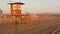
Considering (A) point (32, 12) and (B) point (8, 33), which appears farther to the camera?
(A) point (32, 12)

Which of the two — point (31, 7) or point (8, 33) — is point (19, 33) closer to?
point (8, 33)

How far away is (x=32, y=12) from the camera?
331cm

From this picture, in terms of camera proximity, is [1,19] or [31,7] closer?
[1,19]

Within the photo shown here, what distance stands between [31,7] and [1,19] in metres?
0.62

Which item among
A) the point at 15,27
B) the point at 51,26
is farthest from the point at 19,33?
the point at 51,26

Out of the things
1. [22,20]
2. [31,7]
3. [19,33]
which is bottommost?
[19,33]

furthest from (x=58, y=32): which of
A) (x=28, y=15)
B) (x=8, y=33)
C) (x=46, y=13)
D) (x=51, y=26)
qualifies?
(x=8, y=33)

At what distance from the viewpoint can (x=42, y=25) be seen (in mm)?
3246

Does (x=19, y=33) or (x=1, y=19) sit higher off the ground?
(x=1, y=19)

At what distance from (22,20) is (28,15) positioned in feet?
0.48

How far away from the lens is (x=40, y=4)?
3363 mm

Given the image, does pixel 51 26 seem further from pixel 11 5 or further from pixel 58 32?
pixel 11 5

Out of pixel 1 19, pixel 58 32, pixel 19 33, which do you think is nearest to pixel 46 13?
pixel 58 32

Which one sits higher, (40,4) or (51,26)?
(40,4)
